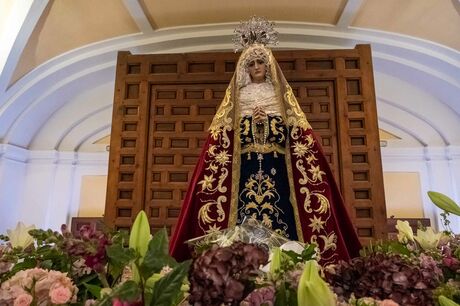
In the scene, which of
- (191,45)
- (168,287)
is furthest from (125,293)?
(191,45)

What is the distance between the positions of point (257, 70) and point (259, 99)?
174 mm

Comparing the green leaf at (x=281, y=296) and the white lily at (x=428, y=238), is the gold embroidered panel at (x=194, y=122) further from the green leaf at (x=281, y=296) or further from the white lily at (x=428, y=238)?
the green leaf at (x=281, y=296)

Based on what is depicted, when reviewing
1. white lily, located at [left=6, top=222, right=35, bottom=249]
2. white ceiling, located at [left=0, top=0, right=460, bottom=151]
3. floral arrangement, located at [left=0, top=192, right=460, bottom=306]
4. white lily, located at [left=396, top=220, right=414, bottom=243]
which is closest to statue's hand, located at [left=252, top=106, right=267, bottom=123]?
white lily, located at [left=396, top=220, right=414, bottom=243]

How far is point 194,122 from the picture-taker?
10.9ft

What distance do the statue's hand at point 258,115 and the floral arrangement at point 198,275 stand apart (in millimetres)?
1270

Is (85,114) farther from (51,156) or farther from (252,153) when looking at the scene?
(252,153)

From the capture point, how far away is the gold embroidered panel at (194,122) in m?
3.05

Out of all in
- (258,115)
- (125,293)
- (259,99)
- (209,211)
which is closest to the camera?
(125,293)

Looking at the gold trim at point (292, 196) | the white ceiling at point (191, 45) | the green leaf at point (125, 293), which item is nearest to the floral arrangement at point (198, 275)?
the green leaf at point (125, 293)

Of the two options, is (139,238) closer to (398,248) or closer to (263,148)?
(398,248)

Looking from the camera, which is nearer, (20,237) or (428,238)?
(20,237)

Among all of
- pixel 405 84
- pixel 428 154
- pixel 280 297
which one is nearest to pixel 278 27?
pixel 405 84

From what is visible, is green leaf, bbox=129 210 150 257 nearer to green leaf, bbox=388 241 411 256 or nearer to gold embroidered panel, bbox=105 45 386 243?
green leaf, bbox=388 241 411 256

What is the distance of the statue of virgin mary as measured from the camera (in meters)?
1.77
